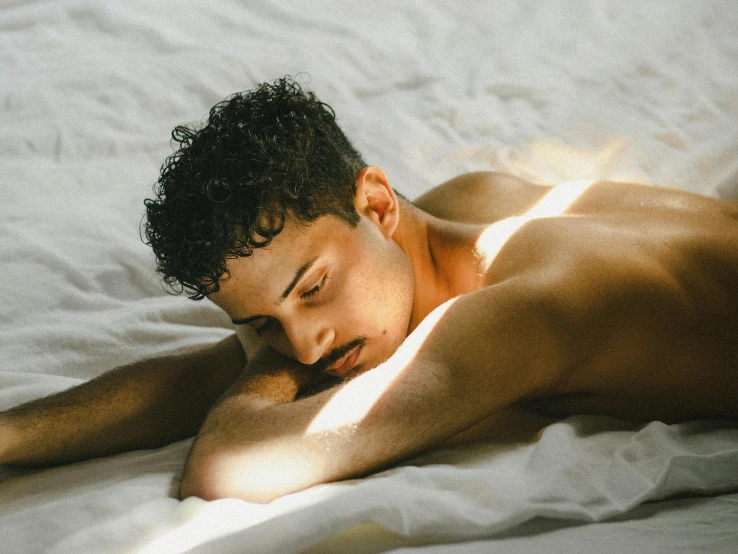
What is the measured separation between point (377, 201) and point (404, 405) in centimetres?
47

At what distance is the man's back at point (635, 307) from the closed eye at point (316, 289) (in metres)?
0.23

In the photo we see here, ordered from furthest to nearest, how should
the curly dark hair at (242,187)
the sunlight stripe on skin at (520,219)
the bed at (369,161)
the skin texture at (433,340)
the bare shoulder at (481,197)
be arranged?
the bare shoulder at (481,197) < the sunlight stripe on skin at (520,219) < the curly dark hair at (242,187) < the skin texture at (433,340) < the bed at (369,161)

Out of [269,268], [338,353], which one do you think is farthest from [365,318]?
[269,268]

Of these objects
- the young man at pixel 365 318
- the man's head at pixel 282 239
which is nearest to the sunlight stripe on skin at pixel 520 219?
the young man at pixel 365 318

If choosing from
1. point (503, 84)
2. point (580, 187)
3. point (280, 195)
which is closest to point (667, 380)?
point (580, 187)

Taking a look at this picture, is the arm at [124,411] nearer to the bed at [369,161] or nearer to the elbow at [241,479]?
the bed at [369,161]

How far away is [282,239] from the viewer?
1016 mm

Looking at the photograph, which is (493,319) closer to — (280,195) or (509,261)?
(509,261)

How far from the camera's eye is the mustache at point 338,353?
1.06 metres

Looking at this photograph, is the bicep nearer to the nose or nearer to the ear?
the nose

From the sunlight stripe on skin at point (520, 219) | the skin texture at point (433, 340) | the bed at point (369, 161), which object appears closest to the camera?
the bed at point (369, 161)

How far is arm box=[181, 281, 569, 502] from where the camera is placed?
2.69ft

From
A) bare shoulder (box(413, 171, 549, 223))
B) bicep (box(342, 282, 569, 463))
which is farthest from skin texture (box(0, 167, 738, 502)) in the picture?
bare shoulder (box(413, 171, 549, 223))

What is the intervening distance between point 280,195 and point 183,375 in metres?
0.36
